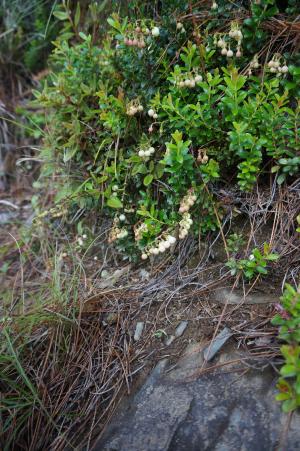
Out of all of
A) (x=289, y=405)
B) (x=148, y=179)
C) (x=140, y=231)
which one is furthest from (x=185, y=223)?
(x=289, y=405)

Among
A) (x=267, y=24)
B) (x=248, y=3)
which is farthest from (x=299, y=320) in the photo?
(x=248, y=3)

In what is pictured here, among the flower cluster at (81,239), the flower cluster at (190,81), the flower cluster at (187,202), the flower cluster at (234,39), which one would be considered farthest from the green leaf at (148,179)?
the flower cluster at (234,39)

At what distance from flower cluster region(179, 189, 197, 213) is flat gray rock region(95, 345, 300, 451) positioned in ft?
2.10

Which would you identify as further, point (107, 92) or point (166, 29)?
point (107, 92)

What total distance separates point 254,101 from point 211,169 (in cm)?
37

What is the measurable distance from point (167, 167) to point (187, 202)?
0.25 m

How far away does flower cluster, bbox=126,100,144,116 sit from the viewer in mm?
2254

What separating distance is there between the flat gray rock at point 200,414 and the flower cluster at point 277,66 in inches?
51.8

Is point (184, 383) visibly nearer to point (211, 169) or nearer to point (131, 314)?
point (131, 314)

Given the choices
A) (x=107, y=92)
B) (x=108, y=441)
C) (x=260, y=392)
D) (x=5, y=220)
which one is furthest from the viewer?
(x=5, y=220)

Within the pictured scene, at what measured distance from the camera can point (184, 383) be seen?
1.84 m

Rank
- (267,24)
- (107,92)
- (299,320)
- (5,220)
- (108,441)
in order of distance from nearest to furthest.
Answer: (299,320), (108,441), (267,24), (107,92), (5,220)

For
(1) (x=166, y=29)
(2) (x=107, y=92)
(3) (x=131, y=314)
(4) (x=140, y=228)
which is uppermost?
(1) (x=166, y=29)

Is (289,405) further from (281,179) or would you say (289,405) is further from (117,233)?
(117,233)
